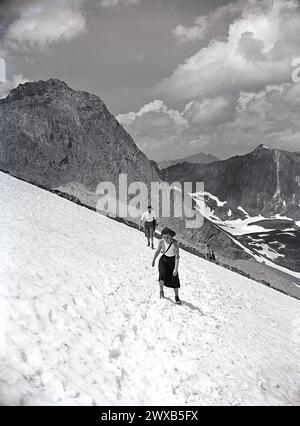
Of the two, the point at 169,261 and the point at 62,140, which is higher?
the point at 62,140

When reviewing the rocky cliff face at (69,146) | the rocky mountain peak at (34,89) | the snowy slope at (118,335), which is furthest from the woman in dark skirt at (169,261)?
the rocky mountain peak at (34,89)

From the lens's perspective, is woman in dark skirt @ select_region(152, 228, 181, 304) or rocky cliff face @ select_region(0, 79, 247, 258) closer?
woman in dark skirt @ select_region(152, 228, 181, 304)

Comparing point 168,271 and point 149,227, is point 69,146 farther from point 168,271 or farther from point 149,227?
point 168,271

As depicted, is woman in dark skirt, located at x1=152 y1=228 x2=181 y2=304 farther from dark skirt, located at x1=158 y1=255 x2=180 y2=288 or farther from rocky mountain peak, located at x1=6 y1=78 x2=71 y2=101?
rocky mountain peak, located at x1=6 y1=78 x2=71 y2=101

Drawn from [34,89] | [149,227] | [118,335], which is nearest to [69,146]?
[34,89]

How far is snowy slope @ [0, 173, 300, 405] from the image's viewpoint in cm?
707

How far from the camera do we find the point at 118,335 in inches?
355

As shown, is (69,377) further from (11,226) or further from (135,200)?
(135,200)

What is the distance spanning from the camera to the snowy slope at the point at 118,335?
707 centimetres

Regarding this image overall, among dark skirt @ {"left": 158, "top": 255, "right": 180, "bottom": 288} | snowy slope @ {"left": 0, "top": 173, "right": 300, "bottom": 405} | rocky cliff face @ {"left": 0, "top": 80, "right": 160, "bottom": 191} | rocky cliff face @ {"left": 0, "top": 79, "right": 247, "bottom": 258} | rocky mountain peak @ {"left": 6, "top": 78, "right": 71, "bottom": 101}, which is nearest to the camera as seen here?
snowy slope @ {"left": 0, "top": 173, "right": 300, "bottom": 405}

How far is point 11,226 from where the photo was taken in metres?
13.9

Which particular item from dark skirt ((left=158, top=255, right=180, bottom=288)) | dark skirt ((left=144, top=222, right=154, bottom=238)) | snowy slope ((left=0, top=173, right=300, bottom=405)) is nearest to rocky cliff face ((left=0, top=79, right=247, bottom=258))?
dark skirt ((left=144, top=222, right=154, bottom=238))

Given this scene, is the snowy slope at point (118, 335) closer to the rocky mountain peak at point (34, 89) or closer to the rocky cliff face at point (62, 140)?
the rocky cliff face at point (62, 140)
